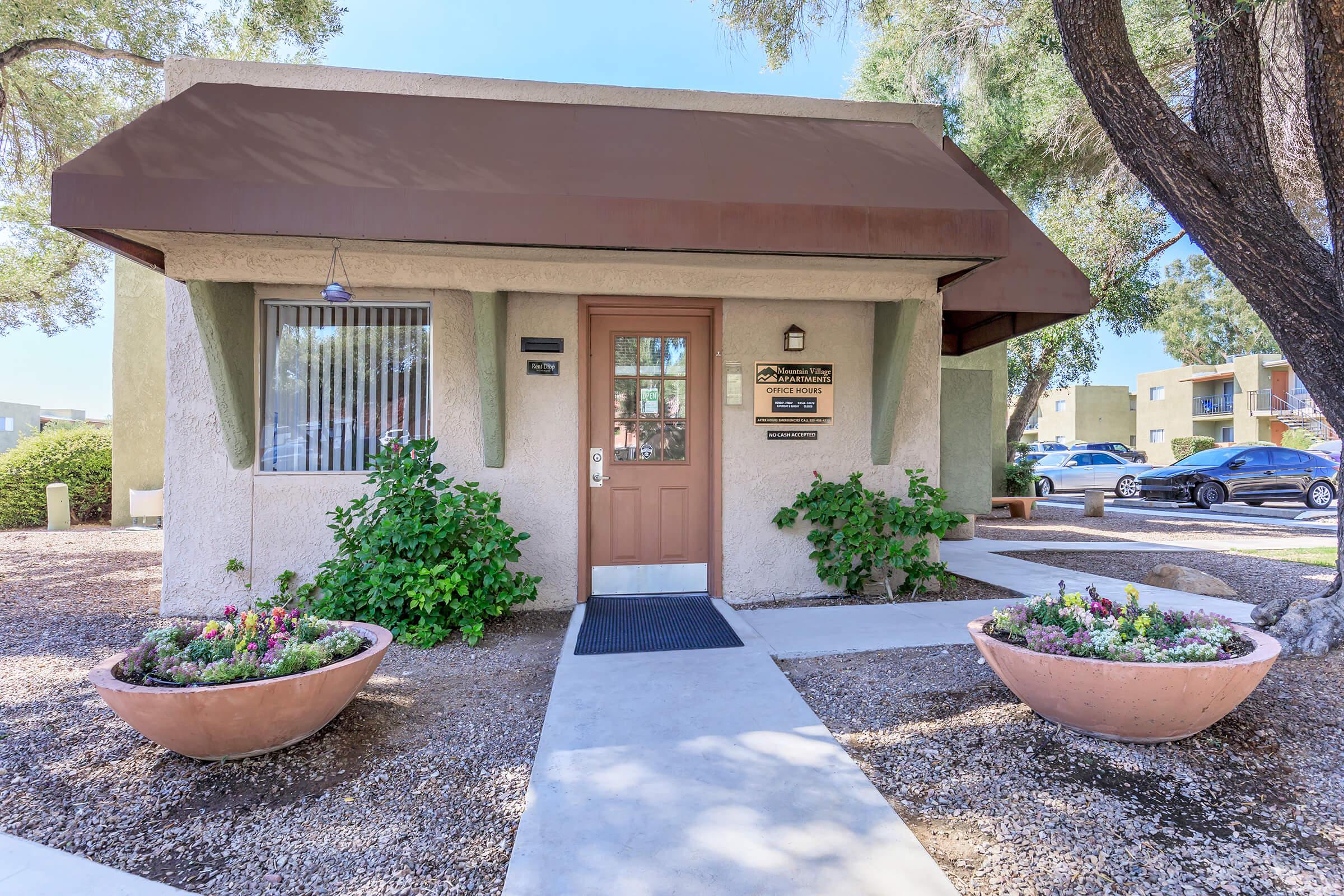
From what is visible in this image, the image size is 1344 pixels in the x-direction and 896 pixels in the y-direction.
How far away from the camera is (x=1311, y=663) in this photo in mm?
3891

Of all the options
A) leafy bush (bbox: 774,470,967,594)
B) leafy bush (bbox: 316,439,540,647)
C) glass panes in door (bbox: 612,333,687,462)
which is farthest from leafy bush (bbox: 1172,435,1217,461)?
leafy bush (bbox: 316,439,540,647)

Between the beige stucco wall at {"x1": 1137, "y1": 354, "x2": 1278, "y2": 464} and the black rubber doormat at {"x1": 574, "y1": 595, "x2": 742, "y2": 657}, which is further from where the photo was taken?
the beige stucco wall at {"x1": 1137, "y1": 354, "x2": 1278, "y2": 464}

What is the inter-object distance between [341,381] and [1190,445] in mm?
37472

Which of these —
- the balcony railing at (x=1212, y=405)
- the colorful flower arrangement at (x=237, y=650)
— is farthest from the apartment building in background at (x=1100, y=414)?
the colorful flower arrangement at (x=237, y=650)

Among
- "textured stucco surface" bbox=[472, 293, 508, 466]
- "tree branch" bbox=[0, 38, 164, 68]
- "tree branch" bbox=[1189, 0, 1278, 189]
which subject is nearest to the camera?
"tree branch" bbox=[1189, 0, 1278, 189]

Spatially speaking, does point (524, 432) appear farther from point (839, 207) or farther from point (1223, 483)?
point (1223, 483)

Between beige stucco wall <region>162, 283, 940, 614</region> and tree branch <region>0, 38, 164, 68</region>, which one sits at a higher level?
tree branch <region>0, 38, 164, 68</region>

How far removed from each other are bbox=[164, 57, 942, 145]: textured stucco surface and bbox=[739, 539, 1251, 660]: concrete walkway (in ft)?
13.1

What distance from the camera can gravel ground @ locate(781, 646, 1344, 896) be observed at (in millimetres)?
2080

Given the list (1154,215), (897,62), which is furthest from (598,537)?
(1154,215)

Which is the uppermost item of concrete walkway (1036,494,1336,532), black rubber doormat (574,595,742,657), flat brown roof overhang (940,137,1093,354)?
flat brown roof overhang (940,137,1093,354)

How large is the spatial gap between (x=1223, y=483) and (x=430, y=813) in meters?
18.4

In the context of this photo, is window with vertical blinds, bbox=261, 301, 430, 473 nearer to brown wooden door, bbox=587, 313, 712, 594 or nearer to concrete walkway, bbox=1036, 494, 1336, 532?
brown wooden door, bbox=587, 313, 712, 594

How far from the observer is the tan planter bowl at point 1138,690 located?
104 inches
